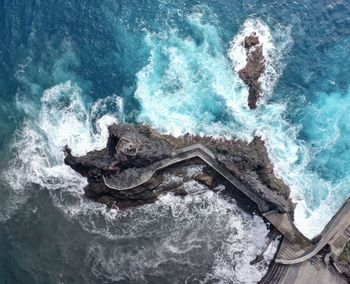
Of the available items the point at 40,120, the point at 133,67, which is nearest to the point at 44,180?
the point at 40,120

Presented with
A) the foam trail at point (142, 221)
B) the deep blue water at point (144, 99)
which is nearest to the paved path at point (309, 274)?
the foam trail at point (142, 221)

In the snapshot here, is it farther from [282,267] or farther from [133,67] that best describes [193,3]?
[282,267]

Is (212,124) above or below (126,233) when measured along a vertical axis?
above

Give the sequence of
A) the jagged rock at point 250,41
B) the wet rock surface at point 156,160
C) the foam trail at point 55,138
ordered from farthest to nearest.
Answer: the foam trail at point 55,138 → the jagged rock at point 250,41 → the wet rock surface at point 156,160

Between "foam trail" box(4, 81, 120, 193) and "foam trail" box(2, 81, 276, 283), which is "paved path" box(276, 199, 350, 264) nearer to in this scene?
"foam trail" box(2, 81, 276, 283)

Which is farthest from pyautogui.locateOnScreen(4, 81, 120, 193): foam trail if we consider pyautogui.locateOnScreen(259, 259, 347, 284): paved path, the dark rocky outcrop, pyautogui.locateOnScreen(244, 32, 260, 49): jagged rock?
pyautogui.locateOnScreen(259, 259, 347, 284): paved path

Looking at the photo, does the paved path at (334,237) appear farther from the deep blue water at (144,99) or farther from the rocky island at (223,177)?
the deep blue water at (144,99)
